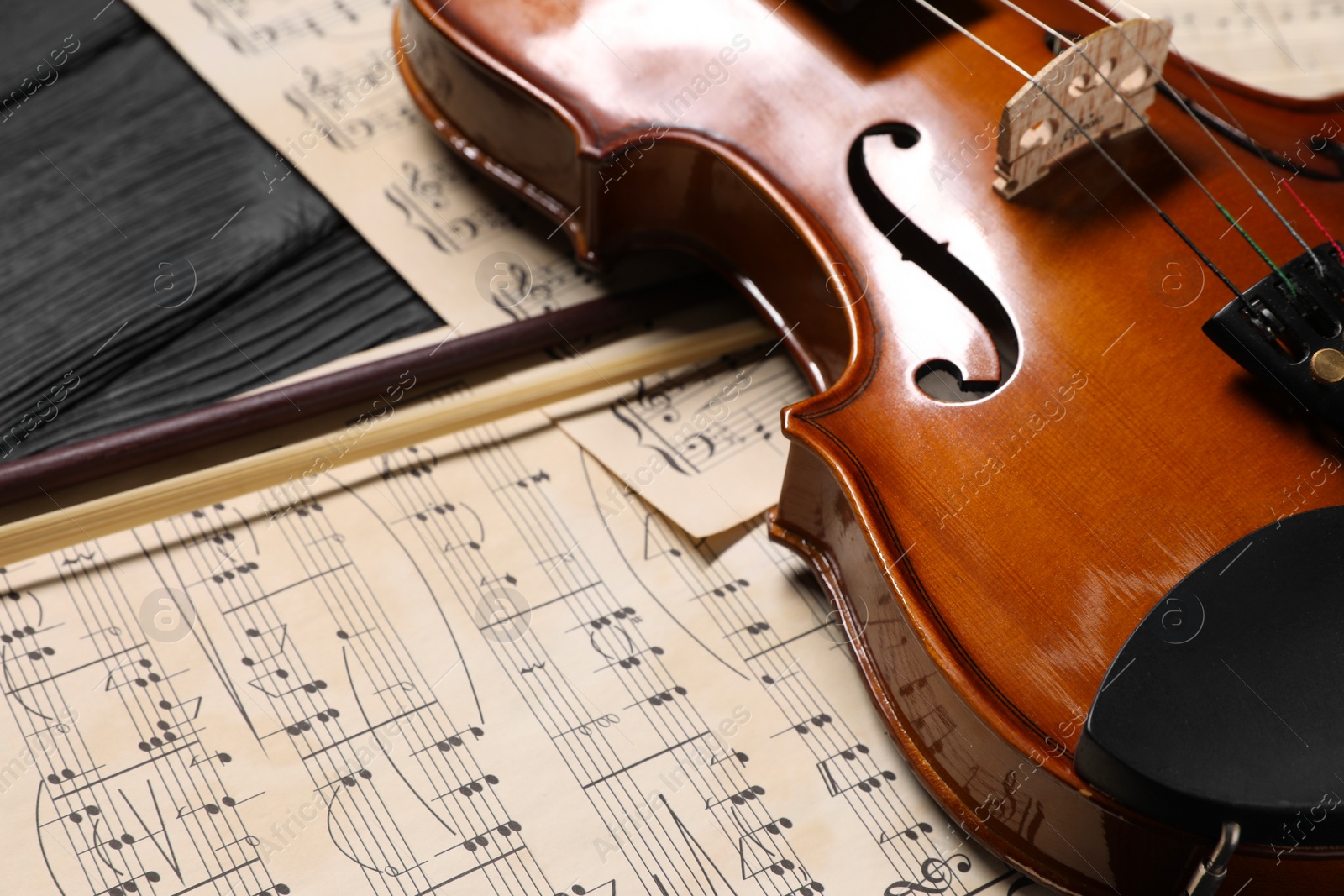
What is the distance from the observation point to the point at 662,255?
5.16 feet

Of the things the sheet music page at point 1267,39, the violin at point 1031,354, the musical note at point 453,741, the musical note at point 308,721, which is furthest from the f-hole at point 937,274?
the sheet music page at point 1267,39

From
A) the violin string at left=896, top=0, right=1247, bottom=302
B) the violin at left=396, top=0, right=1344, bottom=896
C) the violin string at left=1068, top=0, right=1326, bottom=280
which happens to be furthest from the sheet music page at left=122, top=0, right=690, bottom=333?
the violin string at left=1068, top=0, right=1326, bottom=280

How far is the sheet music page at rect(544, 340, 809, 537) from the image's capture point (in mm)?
1364

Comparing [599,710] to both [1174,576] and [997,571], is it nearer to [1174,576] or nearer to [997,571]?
[997,571]

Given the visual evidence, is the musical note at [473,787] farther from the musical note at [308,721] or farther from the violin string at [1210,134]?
the violin string at [1210,134]

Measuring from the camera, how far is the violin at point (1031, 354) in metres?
0.87

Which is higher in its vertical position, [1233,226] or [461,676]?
[1233,226]

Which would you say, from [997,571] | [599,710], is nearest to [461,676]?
[599,710]

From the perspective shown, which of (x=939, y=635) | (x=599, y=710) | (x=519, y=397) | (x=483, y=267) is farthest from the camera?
(x=483, y=267)

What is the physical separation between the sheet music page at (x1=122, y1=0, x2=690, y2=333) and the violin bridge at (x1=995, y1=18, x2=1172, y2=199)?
1.68 ft

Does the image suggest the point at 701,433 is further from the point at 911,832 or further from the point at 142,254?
the point at 142,254

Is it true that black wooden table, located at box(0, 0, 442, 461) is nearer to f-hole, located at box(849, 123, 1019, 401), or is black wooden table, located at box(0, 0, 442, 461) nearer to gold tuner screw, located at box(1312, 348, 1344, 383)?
f-hole, located at box(849, 123, 1019, 401)

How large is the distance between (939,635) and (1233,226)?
0.55 m

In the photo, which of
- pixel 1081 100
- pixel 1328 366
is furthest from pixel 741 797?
pixel 1081 100
